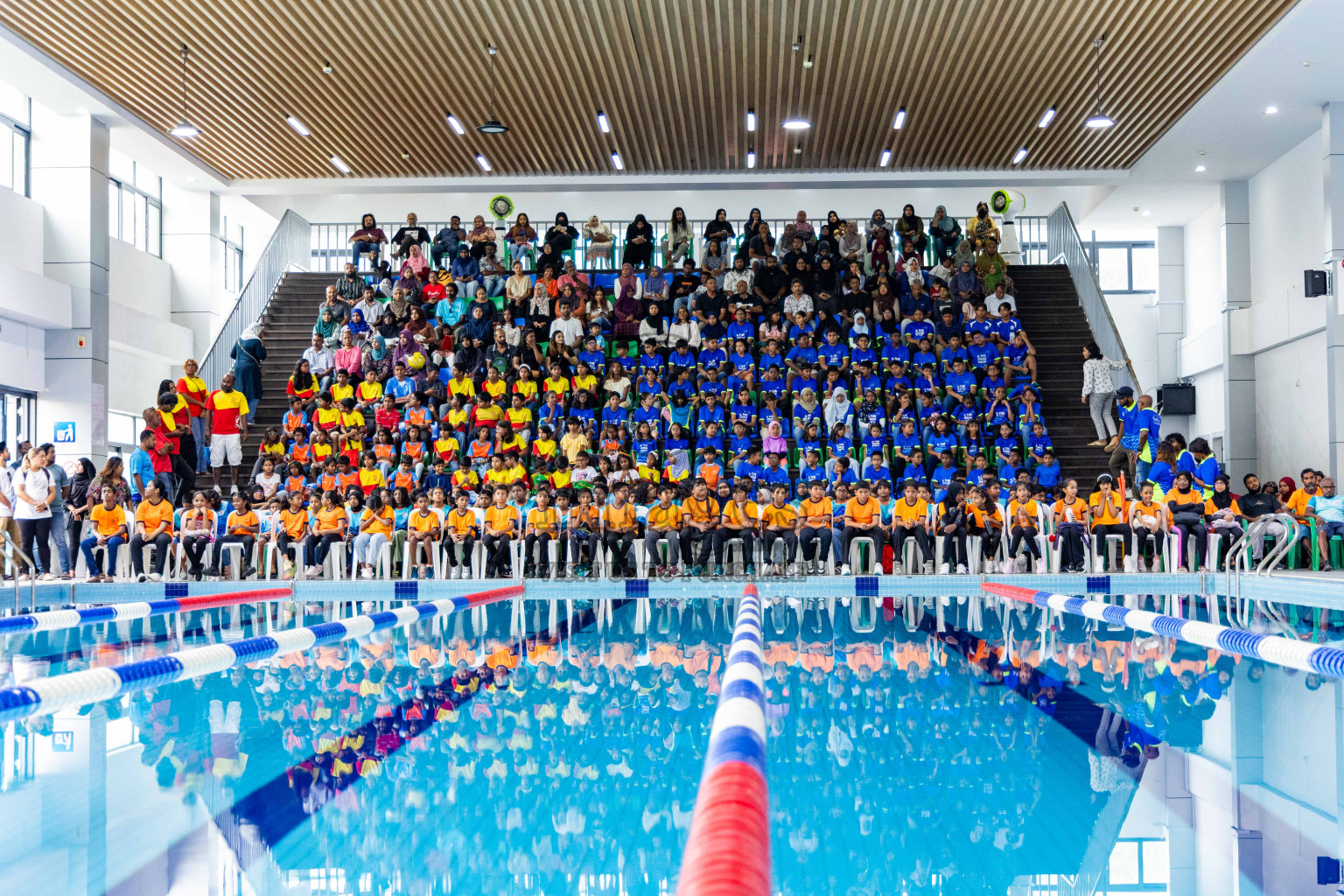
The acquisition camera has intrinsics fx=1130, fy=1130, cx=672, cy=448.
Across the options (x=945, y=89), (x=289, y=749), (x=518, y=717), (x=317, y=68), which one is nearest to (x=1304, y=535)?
(x=945, y=89)

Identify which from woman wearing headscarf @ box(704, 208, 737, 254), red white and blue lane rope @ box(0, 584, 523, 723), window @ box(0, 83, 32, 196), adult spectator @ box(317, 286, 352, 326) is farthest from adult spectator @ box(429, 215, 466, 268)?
red white and blue lane rope @ box(0, 584, 523, 723)

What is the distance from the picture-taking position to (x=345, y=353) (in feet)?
48.2

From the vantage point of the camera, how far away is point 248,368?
14.8 metres

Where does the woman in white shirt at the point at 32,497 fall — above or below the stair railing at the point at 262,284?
below

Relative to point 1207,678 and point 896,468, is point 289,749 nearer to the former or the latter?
point 1207,678

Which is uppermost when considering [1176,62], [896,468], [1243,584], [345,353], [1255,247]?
[1176,62]

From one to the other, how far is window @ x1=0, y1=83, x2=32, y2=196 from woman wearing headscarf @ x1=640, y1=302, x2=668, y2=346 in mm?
7965

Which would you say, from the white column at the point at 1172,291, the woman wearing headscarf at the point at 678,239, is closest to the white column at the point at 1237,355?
the white column at the point at 1172,291

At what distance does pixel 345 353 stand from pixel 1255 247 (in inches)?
507

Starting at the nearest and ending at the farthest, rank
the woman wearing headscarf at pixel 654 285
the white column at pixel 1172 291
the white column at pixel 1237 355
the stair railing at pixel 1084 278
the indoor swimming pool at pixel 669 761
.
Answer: the indoor swimming pool at pixel 669 761, the stair railing at pixel 1084 278, the woman wearing headscarf at pixel 654 285, the white column at pixel 1237 355, the white column at pixel 1172 291

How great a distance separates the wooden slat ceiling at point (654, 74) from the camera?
11570mm

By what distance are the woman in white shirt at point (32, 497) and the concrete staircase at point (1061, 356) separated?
11163mm

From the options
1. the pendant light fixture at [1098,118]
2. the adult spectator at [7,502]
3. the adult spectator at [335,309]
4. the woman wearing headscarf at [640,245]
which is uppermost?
the pendant light fixture at [1098,118]

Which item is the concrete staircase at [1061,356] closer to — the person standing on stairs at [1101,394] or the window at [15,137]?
the person standing on stairs at [1101,394]
